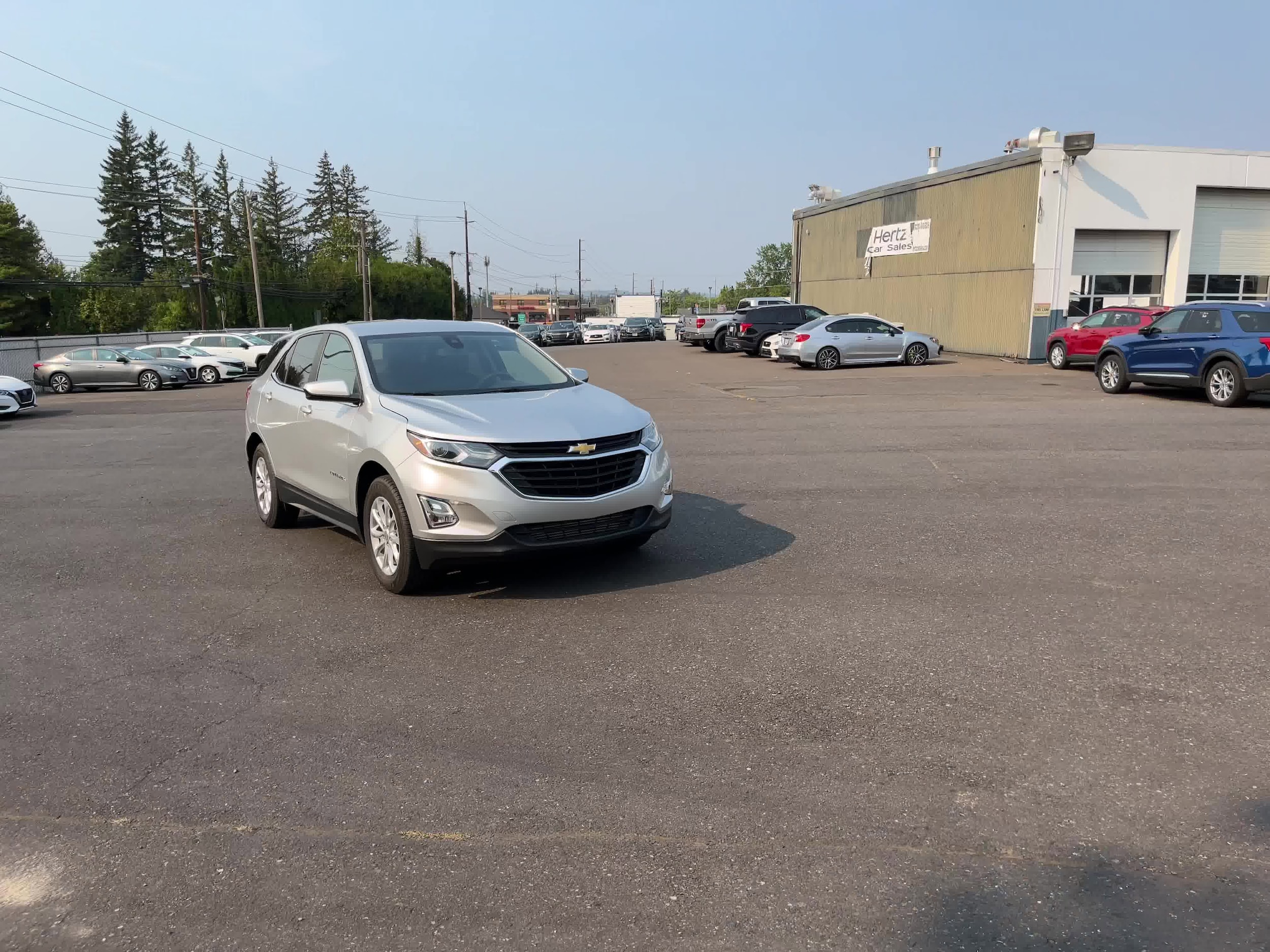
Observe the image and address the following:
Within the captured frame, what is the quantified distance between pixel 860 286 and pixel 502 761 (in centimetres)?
3791

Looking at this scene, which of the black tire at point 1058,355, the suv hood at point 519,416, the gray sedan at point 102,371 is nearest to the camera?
the suv hood at point 519,416

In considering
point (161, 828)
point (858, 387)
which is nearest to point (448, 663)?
point (161, 828)

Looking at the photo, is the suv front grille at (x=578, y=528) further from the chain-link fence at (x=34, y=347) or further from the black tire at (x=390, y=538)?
the chain-link fence at (x=34, y=347)

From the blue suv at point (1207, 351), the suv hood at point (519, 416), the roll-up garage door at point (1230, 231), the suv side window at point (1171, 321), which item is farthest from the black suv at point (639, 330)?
the suv hood at point (519, 416)

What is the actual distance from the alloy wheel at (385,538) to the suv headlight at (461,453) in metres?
0.49

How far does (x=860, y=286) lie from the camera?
39.6m

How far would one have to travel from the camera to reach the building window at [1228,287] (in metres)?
29.1

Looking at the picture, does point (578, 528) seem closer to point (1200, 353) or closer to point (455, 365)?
point (455, 365)

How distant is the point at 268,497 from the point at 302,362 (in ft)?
4.22

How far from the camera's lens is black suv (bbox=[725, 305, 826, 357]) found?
3375cm

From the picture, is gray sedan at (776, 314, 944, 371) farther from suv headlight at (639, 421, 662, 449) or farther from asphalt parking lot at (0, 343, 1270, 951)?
suv headlight at (639, 421, 662, 449)

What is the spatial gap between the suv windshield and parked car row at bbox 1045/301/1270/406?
12622 mm

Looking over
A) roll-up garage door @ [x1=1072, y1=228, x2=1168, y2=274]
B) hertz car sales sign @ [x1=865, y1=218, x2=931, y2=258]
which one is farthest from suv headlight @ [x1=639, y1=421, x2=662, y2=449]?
hertz car sales sign @ [x1=865, y1=218, x2=931, y2=258]

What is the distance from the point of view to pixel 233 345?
3419cm
